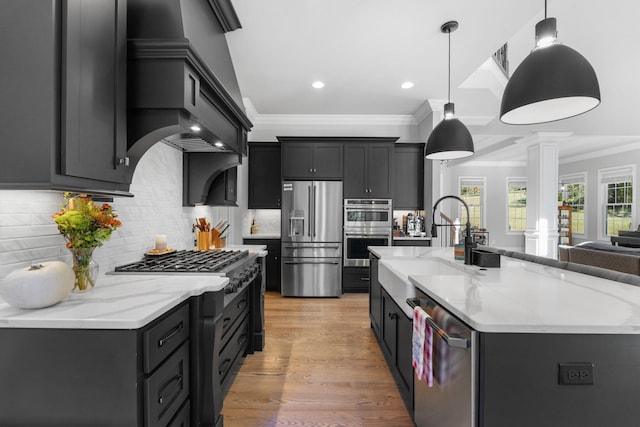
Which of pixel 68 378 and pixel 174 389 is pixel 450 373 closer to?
pixel 174 389

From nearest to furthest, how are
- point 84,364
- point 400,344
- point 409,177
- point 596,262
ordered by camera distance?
1. point 84,364
2. point 400,344
3. point 596,262
4. point 409,177

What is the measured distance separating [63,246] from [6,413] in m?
0.80

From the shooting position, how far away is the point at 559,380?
1.00 m

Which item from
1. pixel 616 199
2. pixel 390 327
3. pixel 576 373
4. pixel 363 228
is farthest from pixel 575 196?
pixel 576 373

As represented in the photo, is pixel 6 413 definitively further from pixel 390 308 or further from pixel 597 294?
pixel 597 294

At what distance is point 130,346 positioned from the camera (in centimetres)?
112

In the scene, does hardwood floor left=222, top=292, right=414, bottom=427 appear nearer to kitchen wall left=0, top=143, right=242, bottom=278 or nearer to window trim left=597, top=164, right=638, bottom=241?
kitchen wall left=0, top=143, right=242, bottom=278

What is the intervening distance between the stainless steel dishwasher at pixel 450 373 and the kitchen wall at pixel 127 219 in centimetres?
188

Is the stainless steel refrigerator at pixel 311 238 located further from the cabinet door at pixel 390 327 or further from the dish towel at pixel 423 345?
the dish towel at pixel 423 345

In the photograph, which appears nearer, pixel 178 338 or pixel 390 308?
pixel 178 338

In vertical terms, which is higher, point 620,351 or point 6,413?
point 620,351

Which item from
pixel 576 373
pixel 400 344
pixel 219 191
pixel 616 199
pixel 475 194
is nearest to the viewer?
pixel 576 373

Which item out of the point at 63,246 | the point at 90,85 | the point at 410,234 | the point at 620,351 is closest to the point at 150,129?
the point at 90,85

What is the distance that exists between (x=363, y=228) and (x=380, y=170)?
3.23 ft
